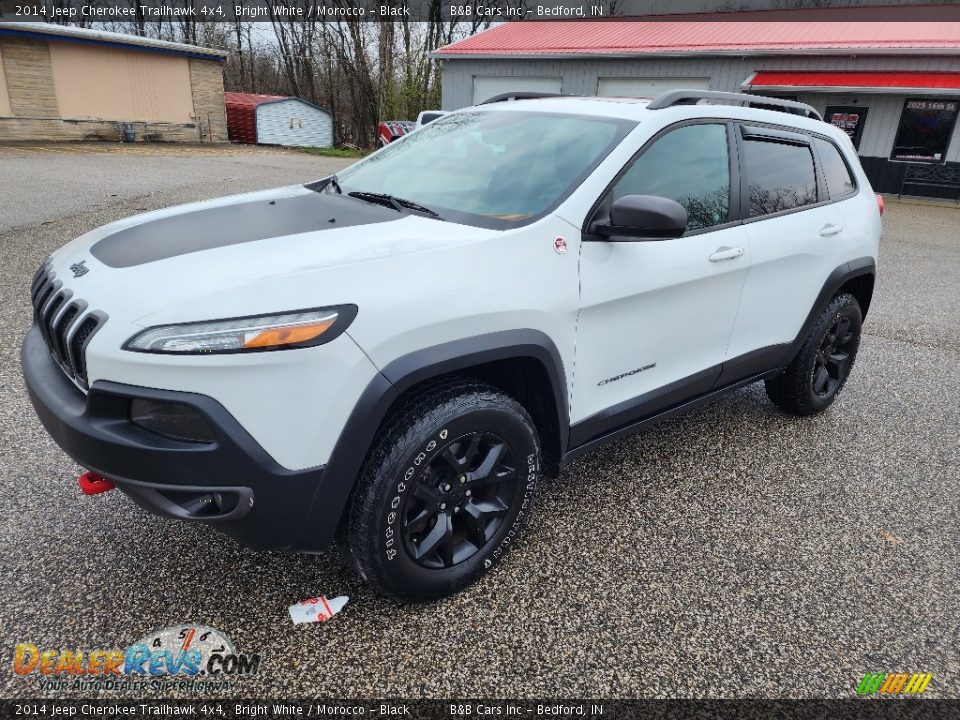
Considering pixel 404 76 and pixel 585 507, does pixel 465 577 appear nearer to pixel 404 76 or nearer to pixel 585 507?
pixel 585 507

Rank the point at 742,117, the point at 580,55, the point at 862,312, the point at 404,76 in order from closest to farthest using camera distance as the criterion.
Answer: the point at 742,117, the point at 862,312, the point at 580,55, the point at 404,76

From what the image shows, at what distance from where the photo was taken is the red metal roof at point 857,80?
53.0 ft

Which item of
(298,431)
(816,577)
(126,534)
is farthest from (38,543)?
(816,577)

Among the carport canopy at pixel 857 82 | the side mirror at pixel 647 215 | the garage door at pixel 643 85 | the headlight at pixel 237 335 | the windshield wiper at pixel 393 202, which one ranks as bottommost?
the headlight at pixel 237 335

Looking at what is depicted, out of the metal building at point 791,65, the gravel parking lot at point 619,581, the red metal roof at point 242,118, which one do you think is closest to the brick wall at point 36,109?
the red metal roof at point 242,118

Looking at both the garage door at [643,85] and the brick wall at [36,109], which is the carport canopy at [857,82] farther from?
the brick wall at [36,109]

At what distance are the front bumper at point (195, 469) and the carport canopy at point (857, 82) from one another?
62.5ft

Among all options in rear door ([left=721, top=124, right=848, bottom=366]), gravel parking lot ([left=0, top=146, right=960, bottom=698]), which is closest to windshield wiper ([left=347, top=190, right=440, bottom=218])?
gravel parking lot ([left=0, top=146, right=960, bottom=698])

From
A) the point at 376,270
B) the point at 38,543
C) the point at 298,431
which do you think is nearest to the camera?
the point at 298,431

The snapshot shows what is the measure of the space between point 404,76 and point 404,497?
34169 millimetres

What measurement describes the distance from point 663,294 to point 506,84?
21.6 m

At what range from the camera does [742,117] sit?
3242 mm

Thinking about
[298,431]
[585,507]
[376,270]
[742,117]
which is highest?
[742,117]

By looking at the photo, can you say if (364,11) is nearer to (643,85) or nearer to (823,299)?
(643,85)
